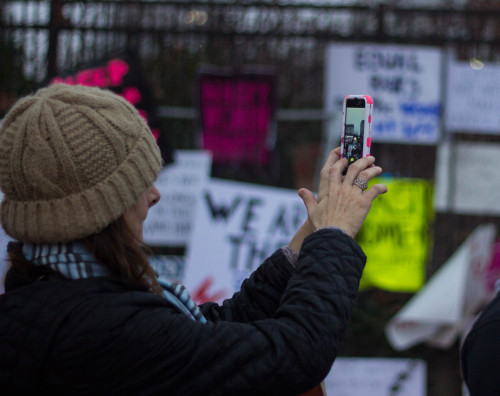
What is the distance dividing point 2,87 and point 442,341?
3.06 metres

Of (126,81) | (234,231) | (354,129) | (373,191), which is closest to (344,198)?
(373,191)

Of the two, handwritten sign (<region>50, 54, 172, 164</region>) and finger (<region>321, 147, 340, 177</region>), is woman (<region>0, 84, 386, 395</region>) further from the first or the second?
handwritten sign (<region>50, 54, 172, 164</region>)

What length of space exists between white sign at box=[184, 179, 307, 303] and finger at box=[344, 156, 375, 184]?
2.44m

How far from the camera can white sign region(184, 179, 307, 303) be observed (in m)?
3.73

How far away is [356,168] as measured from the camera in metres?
1.28

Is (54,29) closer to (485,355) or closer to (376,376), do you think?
(376,376)

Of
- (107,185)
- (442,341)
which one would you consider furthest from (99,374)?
(442,341)

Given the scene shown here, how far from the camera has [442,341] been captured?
383cm

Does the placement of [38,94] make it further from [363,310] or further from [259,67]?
[363,310]

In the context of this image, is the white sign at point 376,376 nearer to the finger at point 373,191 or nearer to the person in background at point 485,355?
the person in background at point 485,355

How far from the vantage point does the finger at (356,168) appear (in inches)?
50.0

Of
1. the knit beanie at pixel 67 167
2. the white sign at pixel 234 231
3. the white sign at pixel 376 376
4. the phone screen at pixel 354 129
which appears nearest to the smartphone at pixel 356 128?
the phone screen at pixel 354 129

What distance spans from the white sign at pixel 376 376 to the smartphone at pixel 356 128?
2.76 m

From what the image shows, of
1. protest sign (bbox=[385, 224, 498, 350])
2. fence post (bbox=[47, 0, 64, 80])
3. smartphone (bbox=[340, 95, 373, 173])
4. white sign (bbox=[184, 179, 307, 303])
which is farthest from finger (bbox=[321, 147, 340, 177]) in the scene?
fence post (bbox=[47, 0, 64, 80])
